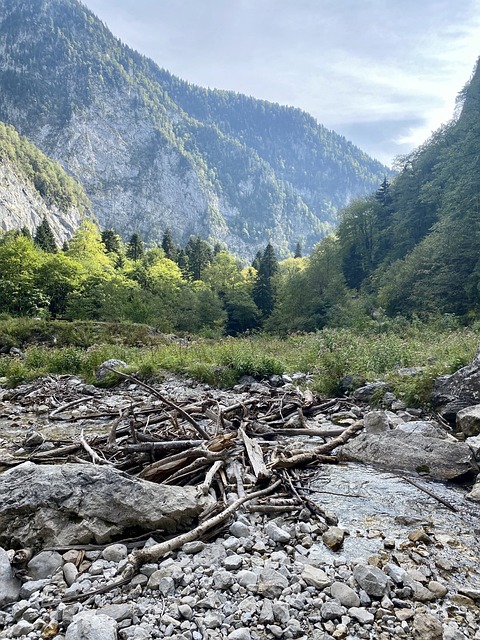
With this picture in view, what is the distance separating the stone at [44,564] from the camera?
3386mm

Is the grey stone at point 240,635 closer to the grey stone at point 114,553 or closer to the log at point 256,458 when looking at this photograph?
the grey stone at point 114,553

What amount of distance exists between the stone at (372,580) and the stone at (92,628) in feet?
6.33

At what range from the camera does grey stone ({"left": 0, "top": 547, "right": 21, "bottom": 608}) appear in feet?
10.2

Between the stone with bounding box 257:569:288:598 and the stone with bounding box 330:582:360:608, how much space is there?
39 cm

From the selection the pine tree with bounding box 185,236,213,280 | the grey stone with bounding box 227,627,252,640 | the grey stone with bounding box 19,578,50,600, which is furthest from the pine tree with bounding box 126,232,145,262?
the grey stone with bounding box 227,627,252,640

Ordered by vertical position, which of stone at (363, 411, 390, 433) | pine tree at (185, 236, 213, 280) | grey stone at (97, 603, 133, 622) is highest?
pine tree at (185, 236, 213, 280)

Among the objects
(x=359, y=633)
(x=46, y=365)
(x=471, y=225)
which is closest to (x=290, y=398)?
(x=359, y=633)

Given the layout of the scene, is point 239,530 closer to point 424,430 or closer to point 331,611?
point 331,611

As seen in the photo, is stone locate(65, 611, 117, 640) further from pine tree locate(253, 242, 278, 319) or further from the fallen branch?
pine tree locate(253, 242, 278, 319)

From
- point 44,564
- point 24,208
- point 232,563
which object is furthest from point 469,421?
point 24,208

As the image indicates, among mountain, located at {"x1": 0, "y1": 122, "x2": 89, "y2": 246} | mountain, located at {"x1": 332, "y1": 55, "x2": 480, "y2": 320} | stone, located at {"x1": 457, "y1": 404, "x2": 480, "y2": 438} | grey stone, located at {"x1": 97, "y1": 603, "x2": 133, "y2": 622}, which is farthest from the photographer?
mountain, located at {"x1": 0, "y1": 122, "x2": 89, "y2": 246}

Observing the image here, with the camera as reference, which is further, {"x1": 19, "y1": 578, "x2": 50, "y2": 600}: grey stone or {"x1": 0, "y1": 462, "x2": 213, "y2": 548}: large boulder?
{"x1": 0, "y1": 462, "x2": 213, "y2": 548}: large boulder

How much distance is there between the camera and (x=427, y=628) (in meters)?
2.78

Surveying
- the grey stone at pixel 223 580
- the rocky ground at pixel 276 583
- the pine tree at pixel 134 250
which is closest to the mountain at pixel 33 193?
the pine tree at pixel 134 250
